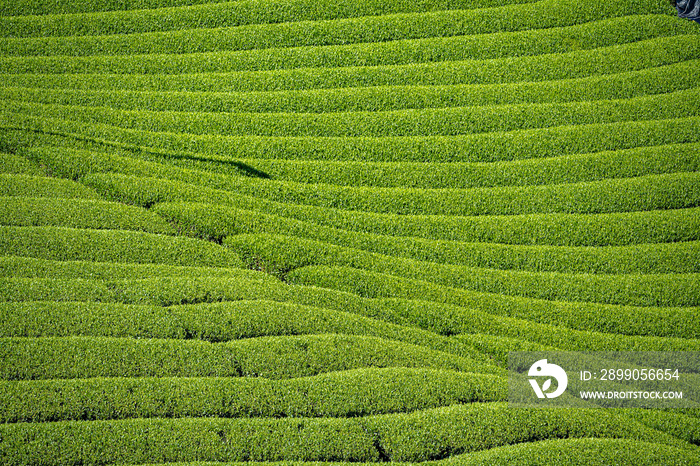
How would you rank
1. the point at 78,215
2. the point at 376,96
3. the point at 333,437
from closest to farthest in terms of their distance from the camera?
the point at 333,437
the point at 78,215
the point at 376,96

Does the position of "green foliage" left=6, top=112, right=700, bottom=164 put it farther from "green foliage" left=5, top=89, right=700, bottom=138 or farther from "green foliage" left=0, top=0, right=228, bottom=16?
"green foliage" left=0, top=0, right=228, bottom=16

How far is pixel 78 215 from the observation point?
18.1 meters

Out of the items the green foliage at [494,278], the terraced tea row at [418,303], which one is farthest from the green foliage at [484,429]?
the green foliage at [494,278]

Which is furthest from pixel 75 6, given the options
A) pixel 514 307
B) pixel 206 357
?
pixel 514 307

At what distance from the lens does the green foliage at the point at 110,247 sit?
663 inches

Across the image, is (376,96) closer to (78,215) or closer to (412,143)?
(412,143)

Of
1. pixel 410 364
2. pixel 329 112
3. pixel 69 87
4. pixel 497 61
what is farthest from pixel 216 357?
pixel 497 61

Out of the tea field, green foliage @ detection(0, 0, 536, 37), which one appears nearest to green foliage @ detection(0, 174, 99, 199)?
the tea field

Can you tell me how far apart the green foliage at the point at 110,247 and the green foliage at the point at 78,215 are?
1.44 feet

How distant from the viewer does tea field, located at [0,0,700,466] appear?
13.3 metres

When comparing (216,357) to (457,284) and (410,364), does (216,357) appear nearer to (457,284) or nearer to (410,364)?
(410,364)

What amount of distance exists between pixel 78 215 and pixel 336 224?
28.1 feet

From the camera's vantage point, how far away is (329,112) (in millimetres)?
24000

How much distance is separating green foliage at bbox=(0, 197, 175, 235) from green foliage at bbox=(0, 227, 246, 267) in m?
0.44
